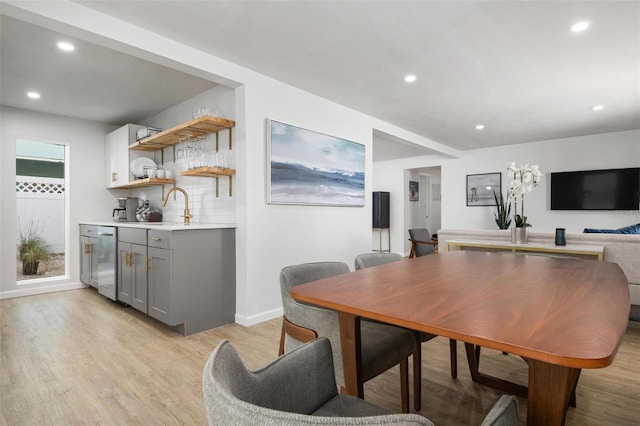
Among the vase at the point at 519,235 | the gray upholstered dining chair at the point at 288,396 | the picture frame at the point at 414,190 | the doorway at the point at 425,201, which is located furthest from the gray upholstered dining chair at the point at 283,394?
the doorway at the point at 425,201

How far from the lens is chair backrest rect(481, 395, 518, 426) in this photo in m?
0.61

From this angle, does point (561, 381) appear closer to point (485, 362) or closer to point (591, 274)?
point (591, 274)

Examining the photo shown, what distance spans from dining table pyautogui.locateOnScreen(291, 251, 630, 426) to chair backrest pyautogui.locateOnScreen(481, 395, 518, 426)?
96mm

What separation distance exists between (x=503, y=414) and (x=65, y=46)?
3653mm

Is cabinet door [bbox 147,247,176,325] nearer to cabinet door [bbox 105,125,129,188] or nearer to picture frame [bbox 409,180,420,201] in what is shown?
cabinet door [bbox 105,125,129,188]

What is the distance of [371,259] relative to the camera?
2.18 m

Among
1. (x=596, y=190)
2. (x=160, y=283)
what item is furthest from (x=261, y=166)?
(x=596, y=190)

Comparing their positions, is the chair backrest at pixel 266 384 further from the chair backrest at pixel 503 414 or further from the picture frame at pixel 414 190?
the picture frame at pixel 414 190

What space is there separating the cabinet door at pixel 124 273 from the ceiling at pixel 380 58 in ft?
5.69

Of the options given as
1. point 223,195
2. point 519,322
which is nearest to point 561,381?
point 519,322

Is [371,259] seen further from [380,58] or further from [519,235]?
[519,235]

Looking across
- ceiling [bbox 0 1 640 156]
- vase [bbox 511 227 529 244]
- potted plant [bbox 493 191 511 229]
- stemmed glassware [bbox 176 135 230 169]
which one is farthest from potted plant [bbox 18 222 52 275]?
potted plant [bbox 493 191 511 229]

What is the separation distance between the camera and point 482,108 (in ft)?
14.3

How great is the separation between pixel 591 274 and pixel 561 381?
103cm
